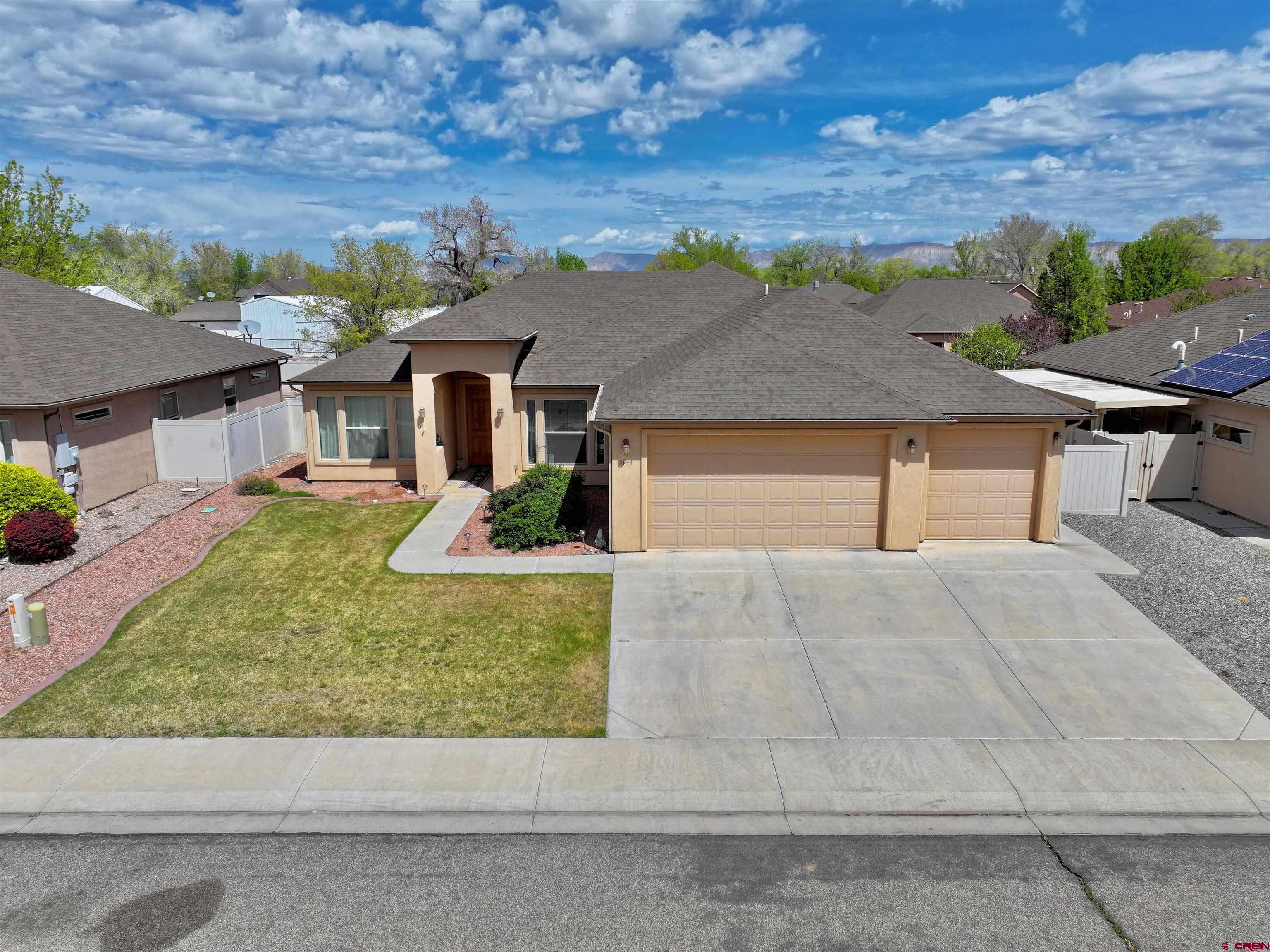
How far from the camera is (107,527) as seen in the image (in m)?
16.8

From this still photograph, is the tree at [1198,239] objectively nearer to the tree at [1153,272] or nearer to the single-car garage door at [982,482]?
the tree at [1153,272]

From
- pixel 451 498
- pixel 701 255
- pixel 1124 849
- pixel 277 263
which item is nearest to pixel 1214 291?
pixel 701 255

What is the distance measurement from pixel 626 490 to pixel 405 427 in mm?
8850

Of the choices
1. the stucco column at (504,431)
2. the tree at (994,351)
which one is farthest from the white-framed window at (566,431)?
the tree at (994,351)

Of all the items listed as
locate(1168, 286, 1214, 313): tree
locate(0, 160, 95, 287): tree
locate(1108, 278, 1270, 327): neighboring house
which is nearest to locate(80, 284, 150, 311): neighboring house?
locate(0, 160, 95, 287): tree

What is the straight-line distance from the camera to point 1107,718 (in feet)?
32.5

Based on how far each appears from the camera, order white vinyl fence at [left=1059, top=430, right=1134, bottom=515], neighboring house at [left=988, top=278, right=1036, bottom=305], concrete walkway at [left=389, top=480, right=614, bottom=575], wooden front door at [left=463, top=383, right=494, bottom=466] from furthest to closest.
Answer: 1. neighboring house at [left=988, top=278, right=1036, bottom=305]
2. wooden front door at [left=463, top=383, right=494, bottom=466]
3. white vinyl fence at [left=1059, top=430, right=1134, bottom=515]
4. concrete walkway at [left=389, top=480, right=614, bottom=575]

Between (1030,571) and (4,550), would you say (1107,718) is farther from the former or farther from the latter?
(4,550)

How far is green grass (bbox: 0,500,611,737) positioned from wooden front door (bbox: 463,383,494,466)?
7.66 metres

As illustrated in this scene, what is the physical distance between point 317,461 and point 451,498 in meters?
4.44

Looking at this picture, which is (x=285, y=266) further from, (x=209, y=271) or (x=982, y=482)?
(x=982, y=482)

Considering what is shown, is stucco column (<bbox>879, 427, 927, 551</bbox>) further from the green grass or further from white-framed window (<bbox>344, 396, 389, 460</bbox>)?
Answer: white-framed window (<bbox>344, 396, 389, 460</bbox>)

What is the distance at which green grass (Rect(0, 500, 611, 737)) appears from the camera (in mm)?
9867

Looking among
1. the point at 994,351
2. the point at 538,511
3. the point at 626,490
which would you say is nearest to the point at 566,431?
the point at 538,511
